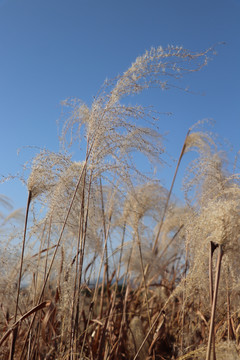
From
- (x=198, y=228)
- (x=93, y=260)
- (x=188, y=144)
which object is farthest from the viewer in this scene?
(x=188, y=144)

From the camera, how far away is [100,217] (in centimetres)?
327

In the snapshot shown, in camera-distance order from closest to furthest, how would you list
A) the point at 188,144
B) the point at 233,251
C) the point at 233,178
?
the point at 233,251, the point at 233,178, the point at 188,144

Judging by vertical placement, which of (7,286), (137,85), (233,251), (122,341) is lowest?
(122,341)

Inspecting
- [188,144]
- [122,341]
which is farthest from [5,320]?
[188,144]

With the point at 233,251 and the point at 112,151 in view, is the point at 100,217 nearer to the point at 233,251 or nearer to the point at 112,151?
the point at 112,151

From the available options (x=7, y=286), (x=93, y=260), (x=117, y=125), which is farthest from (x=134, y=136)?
(x=93, y=260)

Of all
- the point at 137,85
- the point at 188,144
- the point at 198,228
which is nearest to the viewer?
the point at 198,228

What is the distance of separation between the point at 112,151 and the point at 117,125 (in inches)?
6.7

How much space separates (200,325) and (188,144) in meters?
1.82

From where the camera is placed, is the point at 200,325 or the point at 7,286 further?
the point at 200,325

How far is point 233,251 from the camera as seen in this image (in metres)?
1.88

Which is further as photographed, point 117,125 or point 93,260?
point 93,260

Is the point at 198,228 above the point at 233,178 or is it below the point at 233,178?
below

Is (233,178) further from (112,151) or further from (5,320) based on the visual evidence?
(5,320)
